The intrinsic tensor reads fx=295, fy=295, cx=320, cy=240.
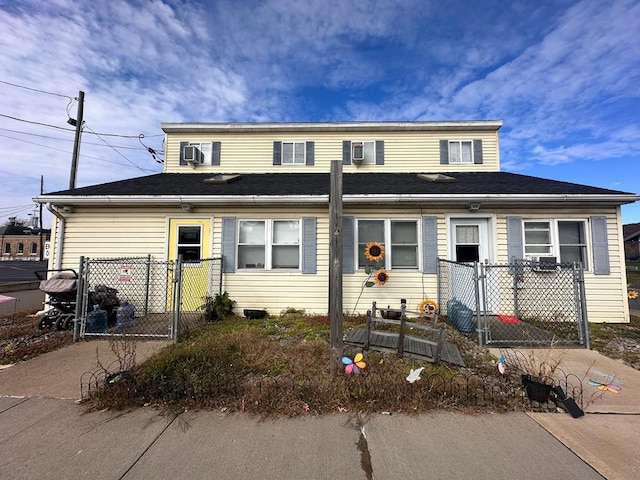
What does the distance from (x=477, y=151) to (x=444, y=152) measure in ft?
3.63

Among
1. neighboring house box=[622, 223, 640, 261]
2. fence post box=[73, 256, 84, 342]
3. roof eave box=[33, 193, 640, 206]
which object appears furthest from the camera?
neighboring house box=[622, 223, 640, 261]

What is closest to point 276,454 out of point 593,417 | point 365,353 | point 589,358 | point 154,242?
point 365,353

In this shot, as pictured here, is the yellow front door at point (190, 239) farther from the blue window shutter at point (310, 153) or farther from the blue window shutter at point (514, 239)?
the blue window shutter at point (514, 239)

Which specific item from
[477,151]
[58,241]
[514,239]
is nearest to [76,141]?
[58,241]

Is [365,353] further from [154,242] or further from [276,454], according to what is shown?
[154,242]

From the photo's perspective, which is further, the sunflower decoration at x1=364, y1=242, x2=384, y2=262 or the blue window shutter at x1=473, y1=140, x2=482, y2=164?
the blue window shutter at x1=473, y1=140, x2=482, y2=164

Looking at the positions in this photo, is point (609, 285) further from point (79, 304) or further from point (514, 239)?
point (79, 304)

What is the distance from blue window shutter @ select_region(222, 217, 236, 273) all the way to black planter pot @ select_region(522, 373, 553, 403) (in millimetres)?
6108

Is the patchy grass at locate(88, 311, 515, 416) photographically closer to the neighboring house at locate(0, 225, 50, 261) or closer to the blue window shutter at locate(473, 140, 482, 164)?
the blue window shutter at locate(473, 140, 482, 164)

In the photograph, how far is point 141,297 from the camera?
23.5 ft

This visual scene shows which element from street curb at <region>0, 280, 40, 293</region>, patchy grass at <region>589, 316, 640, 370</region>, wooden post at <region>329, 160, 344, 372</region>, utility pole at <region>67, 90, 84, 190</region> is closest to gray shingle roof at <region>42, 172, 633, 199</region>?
patchy grass at <region>589, 316, 640, 370</region>

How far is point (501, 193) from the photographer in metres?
6.81

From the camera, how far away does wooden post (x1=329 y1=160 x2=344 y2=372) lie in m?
3.73

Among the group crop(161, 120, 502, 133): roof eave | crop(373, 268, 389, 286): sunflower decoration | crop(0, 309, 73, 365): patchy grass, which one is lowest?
crop(0, 309, 73, 365): patchy grass
